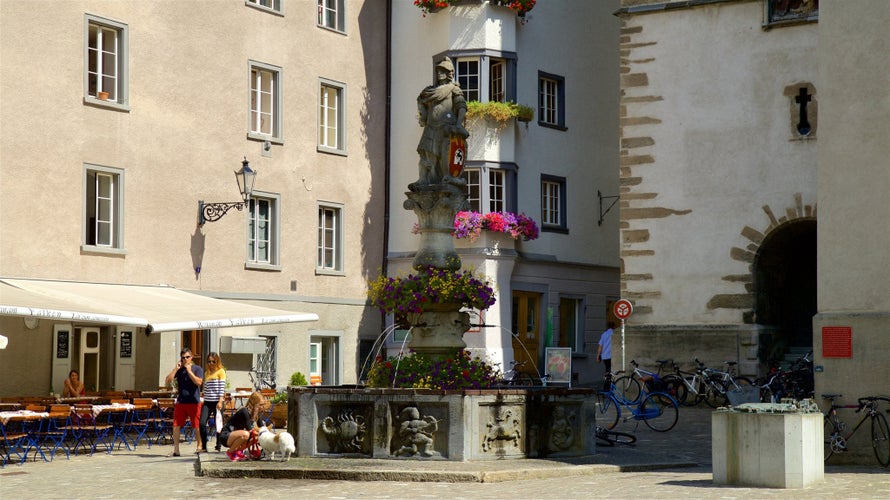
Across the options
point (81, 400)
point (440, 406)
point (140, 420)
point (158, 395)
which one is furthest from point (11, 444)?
point (440, 406)

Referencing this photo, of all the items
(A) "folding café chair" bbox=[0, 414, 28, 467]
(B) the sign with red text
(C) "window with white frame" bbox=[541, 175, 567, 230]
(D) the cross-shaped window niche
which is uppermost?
(D) the cross-shaped window niche

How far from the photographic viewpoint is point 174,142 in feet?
91.0

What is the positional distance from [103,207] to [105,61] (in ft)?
8.71

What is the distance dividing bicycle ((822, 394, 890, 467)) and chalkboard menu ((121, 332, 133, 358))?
13870mm

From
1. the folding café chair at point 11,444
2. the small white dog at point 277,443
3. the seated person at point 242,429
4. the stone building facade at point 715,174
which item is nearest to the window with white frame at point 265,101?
the stone building facade at point 715,174

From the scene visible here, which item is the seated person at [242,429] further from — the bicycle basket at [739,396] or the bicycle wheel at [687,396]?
the bicycle wheel at [687,396]

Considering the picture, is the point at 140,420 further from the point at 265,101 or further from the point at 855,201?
the point at 855,201

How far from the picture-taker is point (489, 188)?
105 feet

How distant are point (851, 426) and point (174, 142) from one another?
15045mm

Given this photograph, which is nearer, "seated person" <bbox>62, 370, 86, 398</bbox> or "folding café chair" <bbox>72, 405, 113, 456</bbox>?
"folding café chair" <bbox>72, 405, 113, 456</bbox>

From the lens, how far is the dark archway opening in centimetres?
2725

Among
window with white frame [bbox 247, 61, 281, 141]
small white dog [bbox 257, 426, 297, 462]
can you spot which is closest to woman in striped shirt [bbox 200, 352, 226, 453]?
small white dog [bbox 257, 426, 297, 462]

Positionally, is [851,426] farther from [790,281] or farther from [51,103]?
[51,103]

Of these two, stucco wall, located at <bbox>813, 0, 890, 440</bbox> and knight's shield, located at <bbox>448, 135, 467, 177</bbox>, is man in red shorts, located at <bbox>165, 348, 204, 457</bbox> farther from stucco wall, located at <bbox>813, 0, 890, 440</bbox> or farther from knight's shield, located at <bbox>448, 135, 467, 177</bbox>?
stucco wall, located at <bbox>813, 0, 890, 440</bbox>
